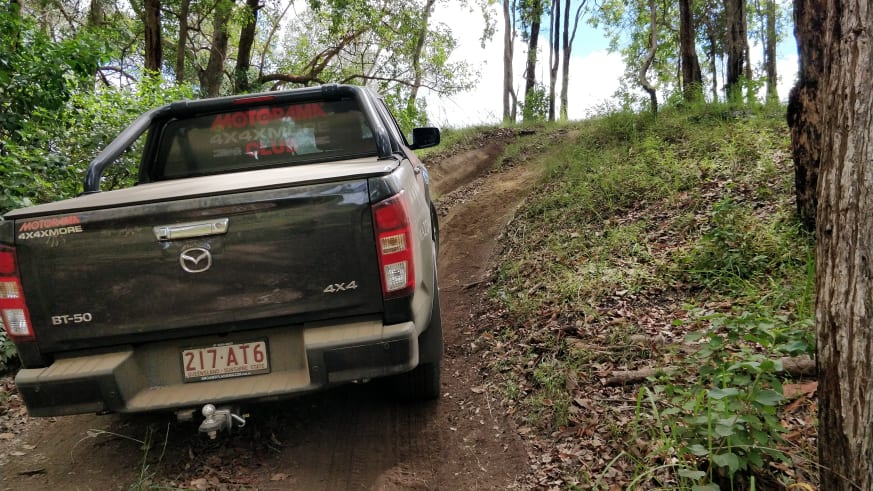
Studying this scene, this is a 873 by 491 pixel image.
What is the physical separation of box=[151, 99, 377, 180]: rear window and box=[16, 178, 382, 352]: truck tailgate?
4.86 ft

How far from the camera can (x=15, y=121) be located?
547cm

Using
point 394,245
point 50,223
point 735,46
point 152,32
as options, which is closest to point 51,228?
point 50,223

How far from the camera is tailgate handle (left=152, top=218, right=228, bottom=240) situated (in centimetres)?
248

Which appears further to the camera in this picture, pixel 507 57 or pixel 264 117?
pixel 507 57

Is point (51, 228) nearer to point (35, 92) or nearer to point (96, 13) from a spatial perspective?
point (35, 92)

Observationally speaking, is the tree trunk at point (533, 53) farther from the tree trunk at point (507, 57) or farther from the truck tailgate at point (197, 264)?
the truck tailgate at point (197, 264)

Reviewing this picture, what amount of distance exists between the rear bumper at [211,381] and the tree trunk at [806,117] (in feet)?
10.7

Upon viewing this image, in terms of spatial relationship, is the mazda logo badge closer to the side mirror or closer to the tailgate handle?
the tailgate handle

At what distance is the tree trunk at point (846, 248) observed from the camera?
1.77m

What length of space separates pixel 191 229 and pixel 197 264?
162 mm

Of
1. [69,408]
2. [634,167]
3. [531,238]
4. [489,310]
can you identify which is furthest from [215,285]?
[634,167]

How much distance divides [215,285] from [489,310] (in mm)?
3050

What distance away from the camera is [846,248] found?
182cm

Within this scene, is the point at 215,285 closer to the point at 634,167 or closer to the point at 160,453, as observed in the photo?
the point at 160,453
